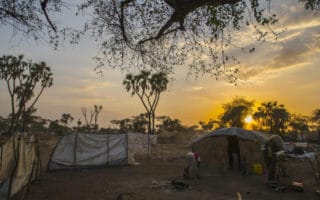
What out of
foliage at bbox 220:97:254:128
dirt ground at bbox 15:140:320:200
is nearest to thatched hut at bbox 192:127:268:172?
dirt ground at bbox 15:140:320:200

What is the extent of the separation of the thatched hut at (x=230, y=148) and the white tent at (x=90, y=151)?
470 cm

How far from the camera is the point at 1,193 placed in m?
7.77

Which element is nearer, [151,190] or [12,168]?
[12,168]

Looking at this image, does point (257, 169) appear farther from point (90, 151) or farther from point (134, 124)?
point (134, 124)

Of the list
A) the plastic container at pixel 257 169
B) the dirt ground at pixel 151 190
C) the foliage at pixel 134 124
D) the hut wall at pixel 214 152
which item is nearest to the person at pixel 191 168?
the dirt ground at pixel 151 190

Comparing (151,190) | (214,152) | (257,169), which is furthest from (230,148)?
(151,190)

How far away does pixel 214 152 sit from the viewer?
1988 cm

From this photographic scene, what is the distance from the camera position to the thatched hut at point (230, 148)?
55.5 ft

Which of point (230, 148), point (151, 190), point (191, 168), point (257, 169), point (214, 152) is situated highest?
point (230, 148)

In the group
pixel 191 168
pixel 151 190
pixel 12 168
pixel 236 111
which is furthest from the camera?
pixel 236 111

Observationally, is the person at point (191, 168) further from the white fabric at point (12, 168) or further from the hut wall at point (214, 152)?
the white fabric at point (12, 168)

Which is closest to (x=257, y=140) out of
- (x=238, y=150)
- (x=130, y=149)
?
(x=238, y=150)

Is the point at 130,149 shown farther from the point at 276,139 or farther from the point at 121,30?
the point at 121,30

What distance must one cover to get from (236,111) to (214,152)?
42.1 meters
